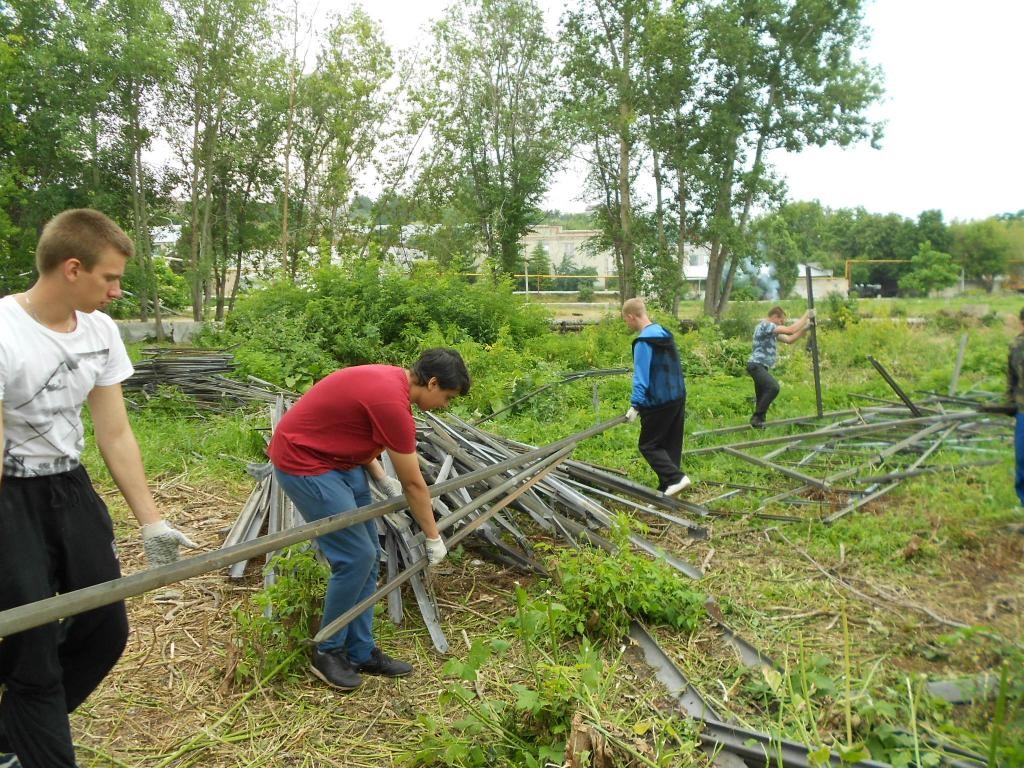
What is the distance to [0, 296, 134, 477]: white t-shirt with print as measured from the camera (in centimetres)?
203

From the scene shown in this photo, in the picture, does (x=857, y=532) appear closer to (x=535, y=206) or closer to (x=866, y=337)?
(x=866, y=337)

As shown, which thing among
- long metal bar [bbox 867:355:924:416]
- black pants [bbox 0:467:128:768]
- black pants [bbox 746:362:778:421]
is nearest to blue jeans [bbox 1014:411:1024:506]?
long metal bar [bbox 867:355:924:416]

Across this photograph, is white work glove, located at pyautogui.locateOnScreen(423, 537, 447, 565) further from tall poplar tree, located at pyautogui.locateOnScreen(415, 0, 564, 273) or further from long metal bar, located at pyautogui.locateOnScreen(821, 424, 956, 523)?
tall poplar tree, located at pyautogui.locateOnScreen(415, 0, 564, 273)

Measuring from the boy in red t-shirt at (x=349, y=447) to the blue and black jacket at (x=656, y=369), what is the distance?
299 cm

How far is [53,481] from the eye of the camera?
218 cm

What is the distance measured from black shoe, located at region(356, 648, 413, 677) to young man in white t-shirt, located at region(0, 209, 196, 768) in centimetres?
133

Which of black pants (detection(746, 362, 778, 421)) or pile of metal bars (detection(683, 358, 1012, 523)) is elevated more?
black pants (detection(746, 362, 778, 421))

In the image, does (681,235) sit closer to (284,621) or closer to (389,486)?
(389,486)

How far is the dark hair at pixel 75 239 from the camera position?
2105 millimetres

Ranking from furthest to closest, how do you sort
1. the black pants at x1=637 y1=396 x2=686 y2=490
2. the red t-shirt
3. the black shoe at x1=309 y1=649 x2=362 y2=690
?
the black pants at x1=637 y1=396 x2=686 y2=490
the black shoe at x1=309 y1=649 x2=362 y2=690
the red t-shirt

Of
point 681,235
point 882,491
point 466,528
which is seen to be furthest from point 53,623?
point 681,235

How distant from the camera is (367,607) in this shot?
3266 millimetres

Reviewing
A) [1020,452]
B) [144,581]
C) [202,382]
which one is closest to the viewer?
[144,581]

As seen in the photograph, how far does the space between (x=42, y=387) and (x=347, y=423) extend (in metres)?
1.25
